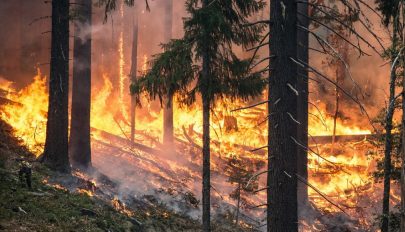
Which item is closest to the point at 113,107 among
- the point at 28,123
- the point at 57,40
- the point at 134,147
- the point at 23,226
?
the point at 134,147

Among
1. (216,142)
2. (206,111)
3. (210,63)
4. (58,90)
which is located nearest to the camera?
(210,63)

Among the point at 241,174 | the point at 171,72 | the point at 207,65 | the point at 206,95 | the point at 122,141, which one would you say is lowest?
the point at 241,174

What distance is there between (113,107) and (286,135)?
21875 mm

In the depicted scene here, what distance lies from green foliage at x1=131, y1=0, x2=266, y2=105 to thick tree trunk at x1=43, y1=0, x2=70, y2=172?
2.69m

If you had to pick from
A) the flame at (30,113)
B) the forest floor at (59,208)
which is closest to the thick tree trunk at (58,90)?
the forest floor at (59,208)

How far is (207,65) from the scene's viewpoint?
1130 cm

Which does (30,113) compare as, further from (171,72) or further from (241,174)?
(241,174)

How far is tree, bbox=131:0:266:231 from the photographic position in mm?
11031

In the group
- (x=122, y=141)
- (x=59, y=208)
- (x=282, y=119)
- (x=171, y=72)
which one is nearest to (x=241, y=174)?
(x=122, y=141)

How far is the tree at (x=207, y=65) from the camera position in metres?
11.0

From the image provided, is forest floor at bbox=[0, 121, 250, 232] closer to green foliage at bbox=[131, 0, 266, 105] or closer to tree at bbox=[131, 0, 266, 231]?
tree at bbox=[131, 0, 266, 231]

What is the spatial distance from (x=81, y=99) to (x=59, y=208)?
6567 mm

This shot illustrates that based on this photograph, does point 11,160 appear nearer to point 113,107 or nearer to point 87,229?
point 87,229

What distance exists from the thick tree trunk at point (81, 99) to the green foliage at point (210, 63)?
4.55 meters
